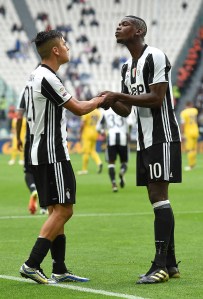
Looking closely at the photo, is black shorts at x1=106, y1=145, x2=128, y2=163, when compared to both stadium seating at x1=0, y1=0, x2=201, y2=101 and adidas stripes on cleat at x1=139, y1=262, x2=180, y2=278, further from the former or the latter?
stadium seating at x1=0, y1=0, x2=201, y2=101

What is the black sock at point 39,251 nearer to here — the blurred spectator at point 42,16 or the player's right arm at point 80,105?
the player's right arm at point 80,105

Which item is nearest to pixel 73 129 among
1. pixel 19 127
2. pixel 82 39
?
pixel 82 39

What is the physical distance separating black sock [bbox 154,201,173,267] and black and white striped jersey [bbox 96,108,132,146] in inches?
517

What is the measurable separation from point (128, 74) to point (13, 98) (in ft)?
119

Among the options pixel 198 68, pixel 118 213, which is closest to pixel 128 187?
pixel 118 213

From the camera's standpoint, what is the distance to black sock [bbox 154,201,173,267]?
313 inches

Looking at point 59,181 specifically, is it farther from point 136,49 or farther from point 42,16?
point 42,16

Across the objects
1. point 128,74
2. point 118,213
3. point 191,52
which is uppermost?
point 191,52

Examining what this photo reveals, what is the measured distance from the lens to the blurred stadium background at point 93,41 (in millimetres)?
46250

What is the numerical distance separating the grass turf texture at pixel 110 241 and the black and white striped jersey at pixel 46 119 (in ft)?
3.75

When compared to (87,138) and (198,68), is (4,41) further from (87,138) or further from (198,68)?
(87,138)

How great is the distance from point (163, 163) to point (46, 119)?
112cm

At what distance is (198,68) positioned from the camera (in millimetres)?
47625

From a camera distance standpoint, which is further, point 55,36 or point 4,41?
point 4,41
